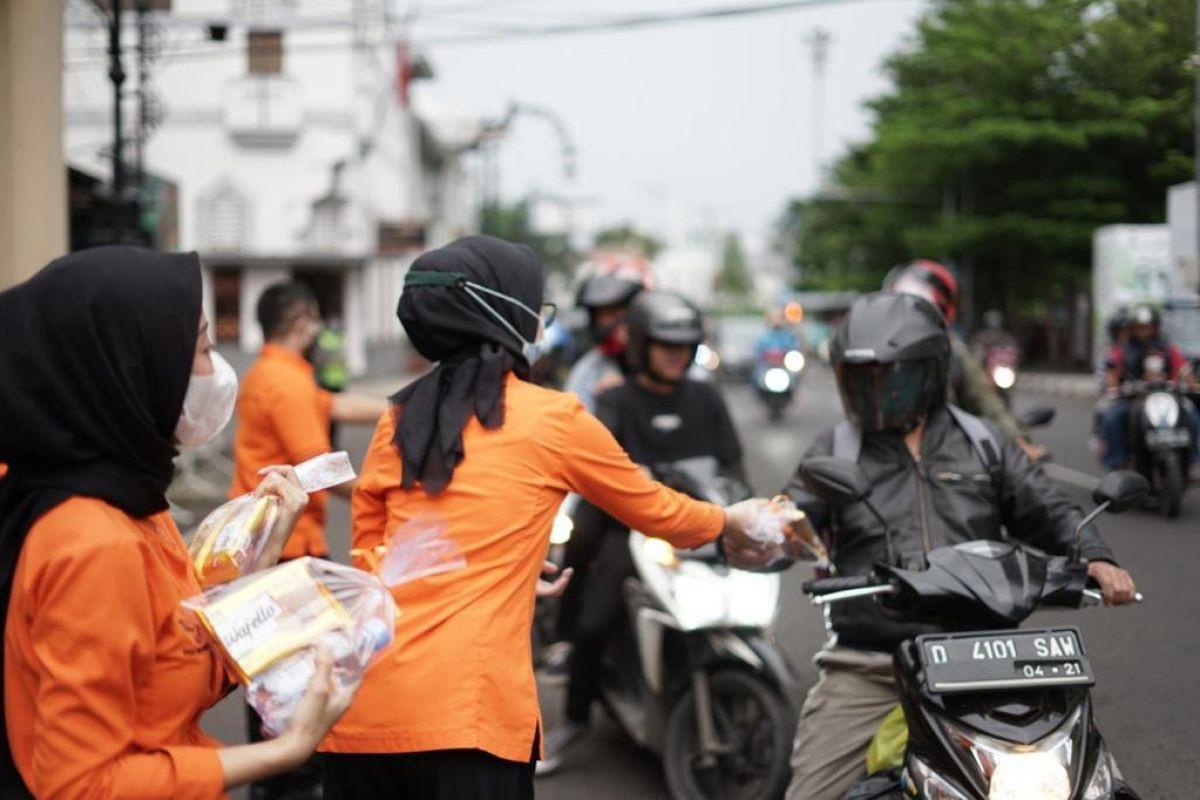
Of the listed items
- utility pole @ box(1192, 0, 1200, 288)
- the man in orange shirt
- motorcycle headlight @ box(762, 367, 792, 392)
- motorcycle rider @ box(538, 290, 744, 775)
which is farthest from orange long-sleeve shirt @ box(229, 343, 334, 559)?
motorcycle headlight @ box(762, 367, 792, 392)

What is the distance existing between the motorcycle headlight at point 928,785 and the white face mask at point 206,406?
4.86 ft

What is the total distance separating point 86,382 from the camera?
2.03m

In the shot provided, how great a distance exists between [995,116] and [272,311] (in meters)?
5.61

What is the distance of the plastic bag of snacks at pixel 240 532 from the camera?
8.09 ft

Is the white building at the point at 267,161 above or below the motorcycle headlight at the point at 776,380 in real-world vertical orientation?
above

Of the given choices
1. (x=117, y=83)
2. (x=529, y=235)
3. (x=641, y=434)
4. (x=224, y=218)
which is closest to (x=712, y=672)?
(x=641, y=434)

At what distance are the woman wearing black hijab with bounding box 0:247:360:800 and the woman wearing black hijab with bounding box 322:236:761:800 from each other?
0.53 meters

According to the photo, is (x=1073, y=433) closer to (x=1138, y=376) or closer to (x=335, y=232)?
(x=1138, y=376)

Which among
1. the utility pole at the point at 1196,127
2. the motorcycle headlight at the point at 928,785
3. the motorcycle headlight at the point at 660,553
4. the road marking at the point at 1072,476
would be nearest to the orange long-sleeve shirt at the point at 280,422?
the motorcycle headlight at the point at 660,553

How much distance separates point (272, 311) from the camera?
5457 mm

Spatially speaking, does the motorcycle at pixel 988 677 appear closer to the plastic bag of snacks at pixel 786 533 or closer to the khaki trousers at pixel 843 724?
the plastic bag of snacks at pixel 786 533

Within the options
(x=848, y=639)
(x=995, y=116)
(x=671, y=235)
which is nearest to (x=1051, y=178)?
(x=995, y=116)

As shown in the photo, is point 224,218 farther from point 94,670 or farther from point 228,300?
point 94,670

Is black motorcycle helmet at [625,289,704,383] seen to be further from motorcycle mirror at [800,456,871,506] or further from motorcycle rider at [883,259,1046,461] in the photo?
motorcycle mirror at [800,456,871,506]
